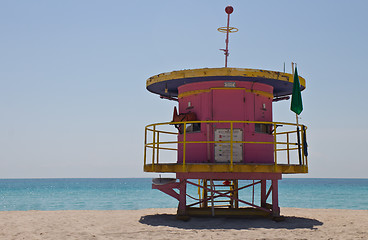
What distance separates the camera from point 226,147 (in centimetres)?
1303

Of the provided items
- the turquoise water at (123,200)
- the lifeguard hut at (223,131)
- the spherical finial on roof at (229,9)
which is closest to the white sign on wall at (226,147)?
the lifeguard hut at (223,131)

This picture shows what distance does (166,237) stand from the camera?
1029 centimetres

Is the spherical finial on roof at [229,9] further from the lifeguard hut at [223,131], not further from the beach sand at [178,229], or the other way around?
the beach sand at [178,229]

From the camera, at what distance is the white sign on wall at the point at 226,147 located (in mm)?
12984

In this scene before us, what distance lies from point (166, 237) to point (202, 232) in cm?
111

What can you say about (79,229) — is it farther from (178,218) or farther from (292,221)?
(292,221)

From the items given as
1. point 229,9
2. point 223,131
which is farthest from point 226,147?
point 229,9

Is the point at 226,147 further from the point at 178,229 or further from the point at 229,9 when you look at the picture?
the point at 229,9

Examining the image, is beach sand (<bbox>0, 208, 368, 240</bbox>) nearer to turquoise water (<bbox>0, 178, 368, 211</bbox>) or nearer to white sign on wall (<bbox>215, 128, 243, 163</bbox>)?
white sign on wall (<bbox>215, 128, 243, 163</bbox>)

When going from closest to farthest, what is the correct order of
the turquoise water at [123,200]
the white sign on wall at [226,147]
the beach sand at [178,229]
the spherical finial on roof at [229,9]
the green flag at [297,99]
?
1. the beach sand at [178,229]
2. the white sign on wall at [226,147]
3. the green flag at [297,99]
4. the spherical finial on roof at [229,9]
5. the turquoise water at [123,200]

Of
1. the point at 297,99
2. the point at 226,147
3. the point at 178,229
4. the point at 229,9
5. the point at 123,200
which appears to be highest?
the point at 229,9

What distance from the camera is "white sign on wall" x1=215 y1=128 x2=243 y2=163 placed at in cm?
1298

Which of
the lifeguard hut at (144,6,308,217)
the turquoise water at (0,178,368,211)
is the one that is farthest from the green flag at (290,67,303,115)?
the turquoise water at (0,178,368,211)

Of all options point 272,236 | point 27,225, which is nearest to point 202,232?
point 272,236
